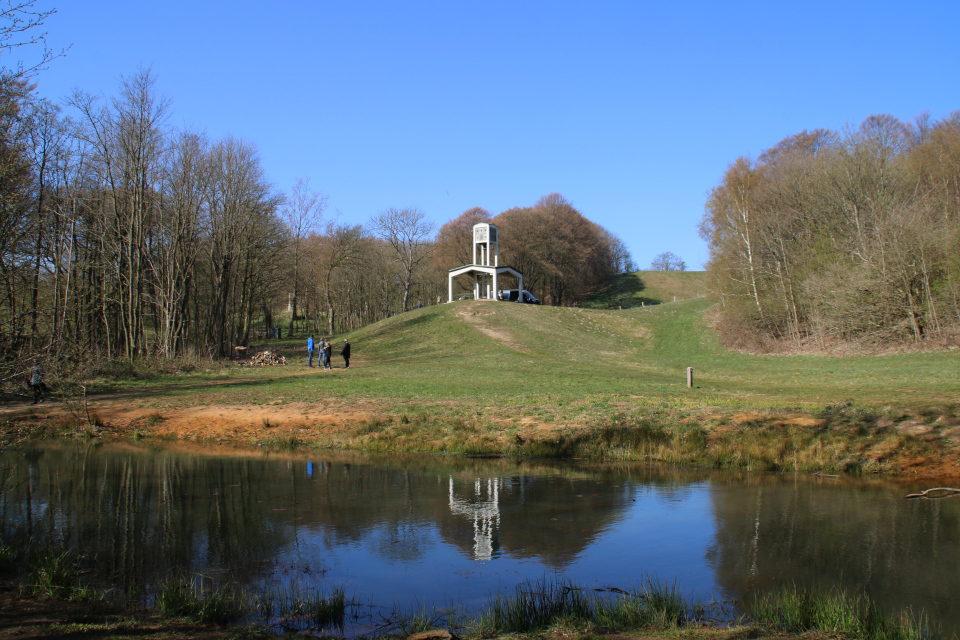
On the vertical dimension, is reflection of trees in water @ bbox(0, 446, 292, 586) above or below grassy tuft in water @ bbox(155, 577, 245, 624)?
below

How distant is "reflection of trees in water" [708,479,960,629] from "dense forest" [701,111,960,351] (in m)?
27.8

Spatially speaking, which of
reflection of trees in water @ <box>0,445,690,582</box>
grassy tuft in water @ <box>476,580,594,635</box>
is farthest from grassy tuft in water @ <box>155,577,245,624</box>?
grassy tuft in water @ <box>476,580,594,635</box>

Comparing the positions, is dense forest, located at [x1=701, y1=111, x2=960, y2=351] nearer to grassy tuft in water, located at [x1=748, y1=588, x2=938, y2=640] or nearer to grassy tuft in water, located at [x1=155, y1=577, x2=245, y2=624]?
grassy tuft in water, located at [x1=748, y1=588, x2=938, y2=640]

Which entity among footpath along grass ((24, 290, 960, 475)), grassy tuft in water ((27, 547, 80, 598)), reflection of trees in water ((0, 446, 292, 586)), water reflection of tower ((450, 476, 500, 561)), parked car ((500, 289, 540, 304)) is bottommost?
water reflection of tower ((450, 476, 500, 561))

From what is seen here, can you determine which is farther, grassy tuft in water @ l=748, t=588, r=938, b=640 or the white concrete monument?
the white concrete monument

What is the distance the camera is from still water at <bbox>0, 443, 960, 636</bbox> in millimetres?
8133

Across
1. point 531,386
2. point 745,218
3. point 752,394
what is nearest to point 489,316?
point 745,218

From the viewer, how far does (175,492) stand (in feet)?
42.3

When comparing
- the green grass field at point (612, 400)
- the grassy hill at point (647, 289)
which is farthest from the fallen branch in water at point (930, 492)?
the grassy hill at point (647, 289)

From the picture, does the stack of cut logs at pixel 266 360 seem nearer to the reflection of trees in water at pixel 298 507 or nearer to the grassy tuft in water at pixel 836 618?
the reflection of trees in water at pixel 298 507

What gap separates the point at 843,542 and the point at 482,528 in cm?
545

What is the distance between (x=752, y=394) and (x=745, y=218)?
27946 mm

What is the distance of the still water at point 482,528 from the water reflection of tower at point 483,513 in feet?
0.16

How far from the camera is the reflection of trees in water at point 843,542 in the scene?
7.94 m
